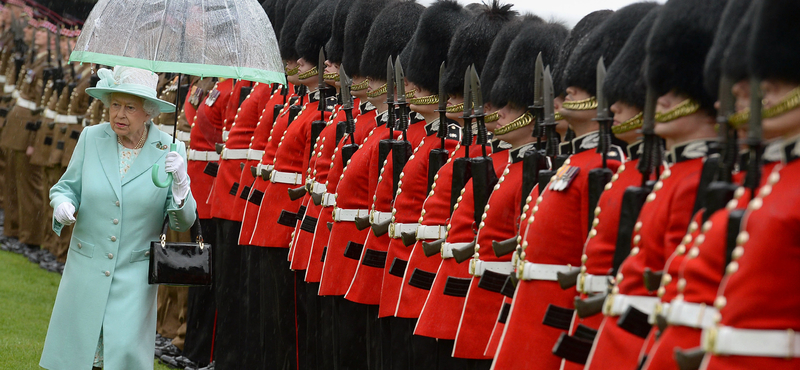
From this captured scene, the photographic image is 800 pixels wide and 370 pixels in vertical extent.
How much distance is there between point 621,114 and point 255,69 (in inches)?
76.8

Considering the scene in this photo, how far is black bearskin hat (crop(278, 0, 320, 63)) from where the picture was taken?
24.6 ft

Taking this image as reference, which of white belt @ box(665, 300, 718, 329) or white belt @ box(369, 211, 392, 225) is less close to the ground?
white belt @ box(665, 300, 718, 329)

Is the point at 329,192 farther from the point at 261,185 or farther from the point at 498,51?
the point at 498,51

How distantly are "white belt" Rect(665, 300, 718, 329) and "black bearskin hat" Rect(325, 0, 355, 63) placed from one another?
4196 millimetres

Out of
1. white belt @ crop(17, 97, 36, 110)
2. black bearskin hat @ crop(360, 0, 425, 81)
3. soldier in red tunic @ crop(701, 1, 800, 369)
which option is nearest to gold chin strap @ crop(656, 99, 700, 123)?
soldier in red tunic @ crop(701, 1, 800, 369)

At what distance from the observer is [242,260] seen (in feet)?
23.6

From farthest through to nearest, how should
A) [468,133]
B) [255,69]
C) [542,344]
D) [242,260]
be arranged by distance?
[242,260] < [255,69] < [468,133] < [542,344]

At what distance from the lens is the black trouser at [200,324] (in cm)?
768

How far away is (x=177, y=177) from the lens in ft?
15.3

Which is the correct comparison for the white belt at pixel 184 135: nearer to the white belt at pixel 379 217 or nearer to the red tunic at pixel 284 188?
the red tunic at pixel 284 188

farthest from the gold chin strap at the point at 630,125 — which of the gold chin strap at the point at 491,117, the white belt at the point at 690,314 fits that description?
the gold chin strap at the point at 491,117

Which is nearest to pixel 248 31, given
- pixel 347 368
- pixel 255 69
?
pixel 255 69

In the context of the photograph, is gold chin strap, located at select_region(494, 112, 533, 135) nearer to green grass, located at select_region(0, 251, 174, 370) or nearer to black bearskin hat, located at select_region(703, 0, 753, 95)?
black bearskin hat, located at select_region(703, 0, 753, 95)

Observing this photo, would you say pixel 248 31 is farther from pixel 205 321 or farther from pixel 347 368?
pixel 205 321
